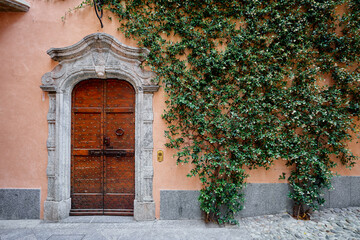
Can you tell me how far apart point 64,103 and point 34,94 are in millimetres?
610

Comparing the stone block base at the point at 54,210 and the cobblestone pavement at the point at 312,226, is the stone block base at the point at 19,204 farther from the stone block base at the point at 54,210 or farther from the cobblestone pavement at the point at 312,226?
the cobblestone pavement at the point at 312,226

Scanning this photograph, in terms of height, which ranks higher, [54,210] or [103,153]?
[103,153]

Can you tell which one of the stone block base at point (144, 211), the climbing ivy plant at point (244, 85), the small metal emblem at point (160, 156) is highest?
the climbing ivy plant at point (244, 85)

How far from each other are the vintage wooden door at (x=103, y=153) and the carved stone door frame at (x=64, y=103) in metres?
0.19

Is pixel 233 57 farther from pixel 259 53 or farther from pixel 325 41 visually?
pixel 325 41

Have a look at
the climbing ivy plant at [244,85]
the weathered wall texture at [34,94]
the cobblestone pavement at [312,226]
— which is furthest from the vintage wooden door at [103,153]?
the cobblestone pavement at [312,226]

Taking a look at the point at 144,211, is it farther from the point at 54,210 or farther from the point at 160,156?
the point at 54,210

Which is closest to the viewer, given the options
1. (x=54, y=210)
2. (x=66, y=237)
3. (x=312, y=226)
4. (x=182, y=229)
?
(x=66, y=237)

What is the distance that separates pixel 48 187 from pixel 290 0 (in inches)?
237

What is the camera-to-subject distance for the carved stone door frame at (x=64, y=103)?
3.34 metres

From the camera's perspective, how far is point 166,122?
3449mm

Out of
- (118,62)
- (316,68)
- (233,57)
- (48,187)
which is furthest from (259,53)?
(48,187)

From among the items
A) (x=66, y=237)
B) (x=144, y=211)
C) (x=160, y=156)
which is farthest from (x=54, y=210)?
(x=160, y=156)

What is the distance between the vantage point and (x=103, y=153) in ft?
11.6
